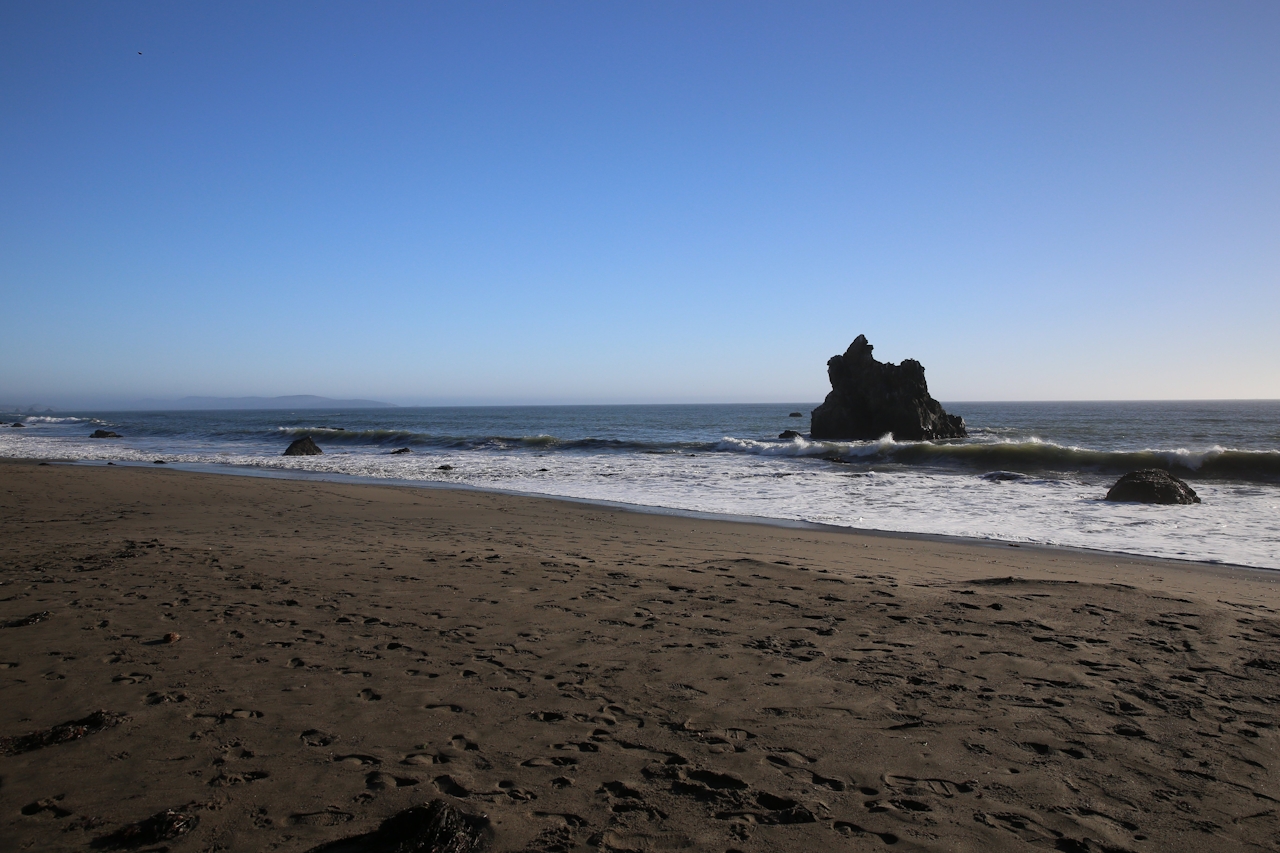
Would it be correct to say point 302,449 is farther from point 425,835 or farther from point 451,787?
point 425,835

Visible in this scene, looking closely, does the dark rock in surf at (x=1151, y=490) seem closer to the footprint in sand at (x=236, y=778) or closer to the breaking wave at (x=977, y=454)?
the breaking wave at (x=977, y=454)

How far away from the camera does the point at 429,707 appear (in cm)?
370

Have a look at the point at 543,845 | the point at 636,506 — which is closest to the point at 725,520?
the point at 636,506

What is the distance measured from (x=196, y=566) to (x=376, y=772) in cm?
514

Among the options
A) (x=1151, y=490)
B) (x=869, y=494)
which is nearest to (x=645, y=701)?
(x=869, y=494)

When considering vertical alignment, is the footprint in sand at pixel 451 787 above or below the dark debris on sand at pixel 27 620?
below

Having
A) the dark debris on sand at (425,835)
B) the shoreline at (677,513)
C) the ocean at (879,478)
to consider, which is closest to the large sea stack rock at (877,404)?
the ocean at (879,478)

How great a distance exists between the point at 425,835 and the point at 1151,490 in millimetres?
15277

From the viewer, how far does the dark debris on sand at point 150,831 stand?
2.52m

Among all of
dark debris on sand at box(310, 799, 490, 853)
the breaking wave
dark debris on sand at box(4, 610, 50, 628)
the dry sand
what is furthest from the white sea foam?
dark debris on sand at box(4, 610, 50, 628)

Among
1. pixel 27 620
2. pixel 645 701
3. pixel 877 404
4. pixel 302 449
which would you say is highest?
pixel 877 404

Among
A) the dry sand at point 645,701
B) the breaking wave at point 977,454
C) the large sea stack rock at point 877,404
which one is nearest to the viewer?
the dry sand at point 645,701

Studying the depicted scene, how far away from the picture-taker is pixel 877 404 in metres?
38.1

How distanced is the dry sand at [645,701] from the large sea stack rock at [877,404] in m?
30.9
